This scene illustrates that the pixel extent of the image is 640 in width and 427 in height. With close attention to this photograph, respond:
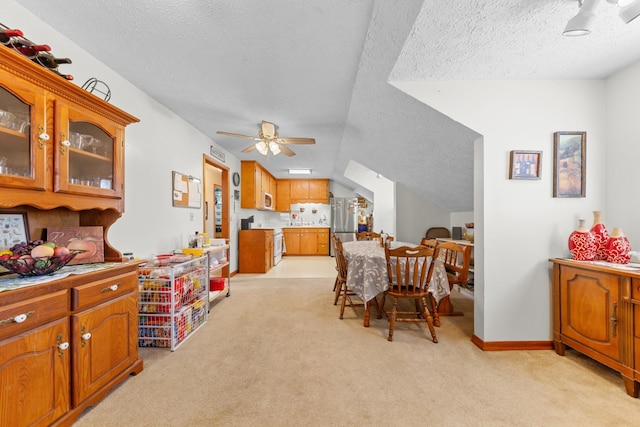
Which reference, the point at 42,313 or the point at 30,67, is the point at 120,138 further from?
the point at 42,313

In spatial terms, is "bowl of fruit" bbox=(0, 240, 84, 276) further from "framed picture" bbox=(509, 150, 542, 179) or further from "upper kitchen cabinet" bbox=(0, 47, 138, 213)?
"framed picture" bbox=(509, 150, 542, 179)

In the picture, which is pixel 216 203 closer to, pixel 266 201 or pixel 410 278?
pixel 266 201

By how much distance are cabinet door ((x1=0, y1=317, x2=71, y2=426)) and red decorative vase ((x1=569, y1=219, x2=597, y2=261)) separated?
3389 mm

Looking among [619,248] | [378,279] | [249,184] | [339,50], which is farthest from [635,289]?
[249,184]

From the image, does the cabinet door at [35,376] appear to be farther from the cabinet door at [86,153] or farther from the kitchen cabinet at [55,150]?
the cabinet door at [86,153]

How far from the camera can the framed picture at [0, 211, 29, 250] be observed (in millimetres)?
1501

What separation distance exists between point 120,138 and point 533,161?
3.22 m

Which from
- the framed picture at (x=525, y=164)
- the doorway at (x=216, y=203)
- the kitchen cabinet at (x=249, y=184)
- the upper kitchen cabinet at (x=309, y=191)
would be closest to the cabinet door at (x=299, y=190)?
the upper kitchen cabinet at (x=309, y=191)

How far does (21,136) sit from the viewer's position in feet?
4.35

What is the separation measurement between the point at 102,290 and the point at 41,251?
14.4 inches

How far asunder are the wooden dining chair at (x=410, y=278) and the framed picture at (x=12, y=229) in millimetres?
2470

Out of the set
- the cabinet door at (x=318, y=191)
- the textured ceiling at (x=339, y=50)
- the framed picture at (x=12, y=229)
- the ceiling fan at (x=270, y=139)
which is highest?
the textured ceiling at (x=339, y=50)

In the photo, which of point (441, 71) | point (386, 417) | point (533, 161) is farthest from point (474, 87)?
point (386, 417)

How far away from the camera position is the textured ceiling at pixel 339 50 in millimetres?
1618
